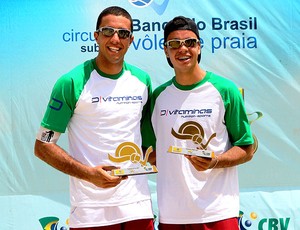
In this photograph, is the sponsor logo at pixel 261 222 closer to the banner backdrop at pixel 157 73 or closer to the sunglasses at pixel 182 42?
the banner backdrop at pixel 157 73

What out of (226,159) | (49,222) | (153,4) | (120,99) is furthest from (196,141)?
(49,222)

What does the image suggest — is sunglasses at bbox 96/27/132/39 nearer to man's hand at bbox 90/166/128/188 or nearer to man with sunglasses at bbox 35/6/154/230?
man with sunglasses at bbox 35/6/154/230

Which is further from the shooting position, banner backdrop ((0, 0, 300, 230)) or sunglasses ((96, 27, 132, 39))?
banner backdrop ((0, 0, 300, 230))

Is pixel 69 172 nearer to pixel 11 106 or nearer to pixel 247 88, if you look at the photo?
pixel 11 106

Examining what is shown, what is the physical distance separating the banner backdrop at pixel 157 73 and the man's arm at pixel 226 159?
1392 mm

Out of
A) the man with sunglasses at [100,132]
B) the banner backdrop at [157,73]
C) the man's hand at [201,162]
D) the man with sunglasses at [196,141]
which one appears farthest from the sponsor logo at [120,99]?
the banner backdrop at [157,73]

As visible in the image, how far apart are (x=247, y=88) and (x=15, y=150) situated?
1746mm

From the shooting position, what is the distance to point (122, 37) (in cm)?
243

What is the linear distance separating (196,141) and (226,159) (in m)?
0.16

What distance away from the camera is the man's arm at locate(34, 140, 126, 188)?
2228mm

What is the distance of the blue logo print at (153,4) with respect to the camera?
375cm

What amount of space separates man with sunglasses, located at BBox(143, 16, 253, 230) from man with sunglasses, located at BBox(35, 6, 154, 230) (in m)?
0.13

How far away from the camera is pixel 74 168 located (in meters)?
2.32

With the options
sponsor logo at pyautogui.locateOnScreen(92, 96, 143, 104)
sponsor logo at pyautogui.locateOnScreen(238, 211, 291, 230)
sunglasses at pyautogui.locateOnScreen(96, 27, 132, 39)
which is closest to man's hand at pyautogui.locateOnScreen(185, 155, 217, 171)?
sponsor logo at pyautogui.locateOnScreen(92, 96, 143, 104)
